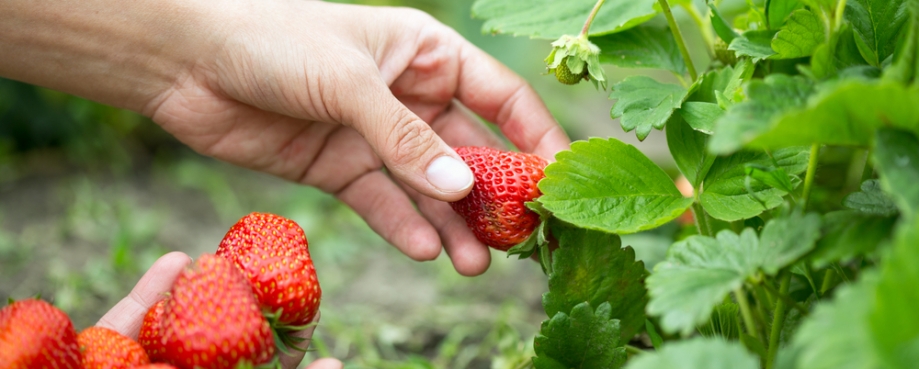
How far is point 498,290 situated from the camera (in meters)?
2.12

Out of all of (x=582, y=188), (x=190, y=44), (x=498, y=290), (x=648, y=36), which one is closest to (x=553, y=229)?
(x=582, y=188)

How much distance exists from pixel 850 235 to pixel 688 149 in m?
0.38

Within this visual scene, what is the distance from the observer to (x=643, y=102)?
1086mm

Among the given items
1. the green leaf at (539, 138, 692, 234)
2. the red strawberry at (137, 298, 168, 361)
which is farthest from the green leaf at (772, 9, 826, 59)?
the red strawberry at (137, 298, 168, 361)

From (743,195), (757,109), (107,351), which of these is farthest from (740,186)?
(107,351)

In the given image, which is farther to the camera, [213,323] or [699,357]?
[213,323]

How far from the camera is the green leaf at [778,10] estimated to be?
99cm

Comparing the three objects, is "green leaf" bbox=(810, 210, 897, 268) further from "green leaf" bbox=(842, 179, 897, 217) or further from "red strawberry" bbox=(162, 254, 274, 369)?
"red strawberry" bbox=(162, 254, 274, 369)

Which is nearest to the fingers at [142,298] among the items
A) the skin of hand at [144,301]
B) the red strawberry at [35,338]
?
the skin of hand at [144,301]

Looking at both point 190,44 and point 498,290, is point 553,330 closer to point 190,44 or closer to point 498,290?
point 190,44

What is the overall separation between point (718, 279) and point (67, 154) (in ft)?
9.14

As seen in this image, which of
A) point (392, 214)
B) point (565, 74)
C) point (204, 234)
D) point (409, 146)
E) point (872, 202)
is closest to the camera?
point (872, 202)

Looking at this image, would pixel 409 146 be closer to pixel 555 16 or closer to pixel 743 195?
pixel 555 16

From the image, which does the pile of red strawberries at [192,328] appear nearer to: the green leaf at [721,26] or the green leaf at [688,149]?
the green leaf at [688,149]
